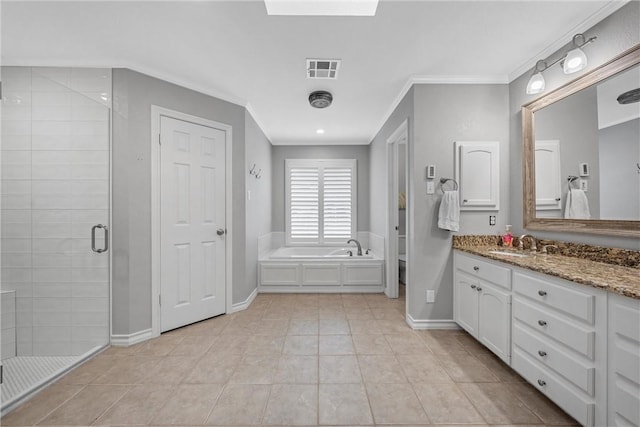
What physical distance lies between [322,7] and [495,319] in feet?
8.43

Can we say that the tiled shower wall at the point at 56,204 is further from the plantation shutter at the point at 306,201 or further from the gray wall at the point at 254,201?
the plantation shutter at the point at 306,201

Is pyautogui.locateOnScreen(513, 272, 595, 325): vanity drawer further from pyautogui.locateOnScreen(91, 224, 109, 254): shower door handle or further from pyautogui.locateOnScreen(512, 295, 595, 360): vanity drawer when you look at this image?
pyautogui.locateOnScreen(91, 224, 109, 254): shower door handle

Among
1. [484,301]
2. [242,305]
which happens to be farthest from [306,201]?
[484,301]

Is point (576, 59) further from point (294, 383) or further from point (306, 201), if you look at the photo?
point (306, 201)

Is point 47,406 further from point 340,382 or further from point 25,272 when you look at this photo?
point 340,382

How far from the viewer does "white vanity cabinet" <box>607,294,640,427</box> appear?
44.5 inches

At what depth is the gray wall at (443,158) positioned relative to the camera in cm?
267

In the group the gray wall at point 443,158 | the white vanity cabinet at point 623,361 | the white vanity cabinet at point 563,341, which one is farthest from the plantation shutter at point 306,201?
the white vanity cabinet at point 623,361

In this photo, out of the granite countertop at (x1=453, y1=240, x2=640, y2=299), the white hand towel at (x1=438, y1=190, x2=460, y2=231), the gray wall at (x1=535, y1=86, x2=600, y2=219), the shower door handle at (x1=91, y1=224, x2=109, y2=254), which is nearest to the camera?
the granite countertop at (x1=453, y1=240, x2=640, y2=299)

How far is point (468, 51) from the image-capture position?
224 cm

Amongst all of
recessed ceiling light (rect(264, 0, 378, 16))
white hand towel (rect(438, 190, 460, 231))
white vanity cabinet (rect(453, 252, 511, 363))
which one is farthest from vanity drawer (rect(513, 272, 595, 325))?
recessed ceiling light (rect(264, 0, 378, 16))

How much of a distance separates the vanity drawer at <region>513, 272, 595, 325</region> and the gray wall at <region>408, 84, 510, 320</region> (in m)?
0.89

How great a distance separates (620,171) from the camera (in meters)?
1.71

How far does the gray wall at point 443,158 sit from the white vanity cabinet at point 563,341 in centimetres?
87
